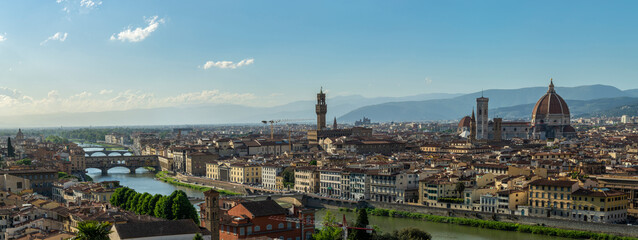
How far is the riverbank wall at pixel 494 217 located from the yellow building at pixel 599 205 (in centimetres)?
75

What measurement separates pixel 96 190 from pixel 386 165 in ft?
58.5

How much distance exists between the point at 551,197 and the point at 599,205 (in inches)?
85.6

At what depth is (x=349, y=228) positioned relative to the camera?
22.7 metres

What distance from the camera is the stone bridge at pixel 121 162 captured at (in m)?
64.6

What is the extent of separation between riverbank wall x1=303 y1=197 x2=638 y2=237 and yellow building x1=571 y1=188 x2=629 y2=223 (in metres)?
0.75

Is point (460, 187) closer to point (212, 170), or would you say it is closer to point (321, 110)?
point (212, 170)

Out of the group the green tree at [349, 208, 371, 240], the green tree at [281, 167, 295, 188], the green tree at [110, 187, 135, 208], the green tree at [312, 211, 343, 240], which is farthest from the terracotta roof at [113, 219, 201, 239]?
the green tree at [281, 167, 295, 188]

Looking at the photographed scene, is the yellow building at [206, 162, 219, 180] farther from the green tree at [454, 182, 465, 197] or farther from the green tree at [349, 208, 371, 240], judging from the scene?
the green tree at [349, 208, 371, 240]

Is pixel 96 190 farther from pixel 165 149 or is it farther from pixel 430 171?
pixel 165 149

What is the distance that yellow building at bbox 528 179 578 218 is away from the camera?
28.8 metres

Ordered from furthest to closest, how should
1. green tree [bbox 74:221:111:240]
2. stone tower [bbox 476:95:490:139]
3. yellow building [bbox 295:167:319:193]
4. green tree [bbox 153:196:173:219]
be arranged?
stone tower [bbox 476:95:490:139]
yellow building [bbox 295:167:319:193]
green tree [bbox 153:196:173:219]
green tree [bbox 74:221:111:240]

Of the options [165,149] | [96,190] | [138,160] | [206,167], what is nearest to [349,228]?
[96,190]

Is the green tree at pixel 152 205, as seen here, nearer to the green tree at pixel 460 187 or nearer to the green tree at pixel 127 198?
the green tree at pixel 127 198

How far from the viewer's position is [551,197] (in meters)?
29.4
